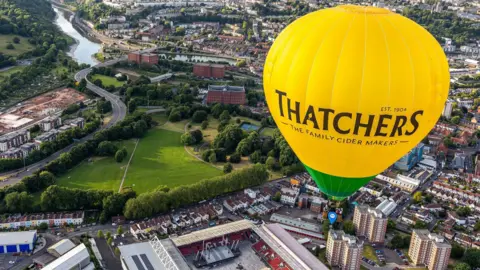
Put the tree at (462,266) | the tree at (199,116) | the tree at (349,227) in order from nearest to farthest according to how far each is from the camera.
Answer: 1. the tree at (462,266)
2. the tree at (349,227)
3. the tree at (199,116)

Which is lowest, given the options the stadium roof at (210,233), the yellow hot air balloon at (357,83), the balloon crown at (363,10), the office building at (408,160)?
the stadium roof at (210,233)

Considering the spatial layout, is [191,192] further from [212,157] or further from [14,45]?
[14,45]

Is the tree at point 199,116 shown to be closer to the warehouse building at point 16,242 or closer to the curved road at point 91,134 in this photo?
the curved road at point 91,134

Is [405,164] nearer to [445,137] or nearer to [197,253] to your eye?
[445,137]

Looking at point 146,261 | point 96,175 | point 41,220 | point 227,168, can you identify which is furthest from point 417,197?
point 41,220

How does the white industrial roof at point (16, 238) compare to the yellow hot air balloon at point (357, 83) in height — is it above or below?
below

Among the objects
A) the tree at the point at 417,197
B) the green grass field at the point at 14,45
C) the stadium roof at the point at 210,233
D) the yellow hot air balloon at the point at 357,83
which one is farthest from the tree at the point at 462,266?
the green grass field at the point at 14,45

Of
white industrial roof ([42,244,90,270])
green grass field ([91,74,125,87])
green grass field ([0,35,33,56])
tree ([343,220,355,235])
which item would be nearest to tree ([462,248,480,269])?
tree ([343,220,355,235])
